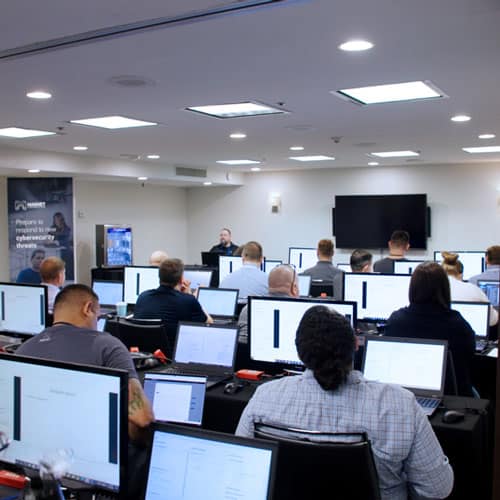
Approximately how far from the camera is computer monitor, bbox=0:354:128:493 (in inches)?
63.3

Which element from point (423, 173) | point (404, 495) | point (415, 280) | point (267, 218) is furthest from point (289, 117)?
point (267, 218)

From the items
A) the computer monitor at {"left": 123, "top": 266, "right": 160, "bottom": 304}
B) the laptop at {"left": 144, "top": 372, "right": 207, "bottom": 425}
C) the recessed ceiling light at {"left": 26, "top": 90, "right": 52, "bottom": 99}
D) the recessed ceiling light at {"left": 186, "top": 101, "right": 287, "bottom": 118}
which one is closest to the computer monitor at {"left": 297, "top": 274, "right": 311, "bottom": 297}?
the computer monitor at {"left": 123, "top": 266, "right": 160, "bottom": 304}

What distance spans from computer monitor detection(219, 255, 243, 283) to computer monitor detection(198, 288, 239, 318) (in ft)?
7.52

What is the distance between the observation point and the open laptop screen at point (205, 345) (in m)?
3.31

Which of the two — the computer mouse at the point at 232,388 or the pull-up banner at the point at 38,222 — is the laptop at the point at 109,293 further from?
the computer mouse at the point at 232,388

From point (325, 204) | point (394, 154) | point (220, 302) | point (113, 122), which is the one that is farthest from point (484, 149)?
point (113, 122)

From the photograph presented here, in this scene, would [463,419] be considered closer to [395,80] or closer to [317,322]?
[317,322]

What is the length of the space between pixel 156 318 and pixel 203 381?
2.06 meters

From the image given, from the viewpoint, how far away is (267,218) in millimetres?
12359

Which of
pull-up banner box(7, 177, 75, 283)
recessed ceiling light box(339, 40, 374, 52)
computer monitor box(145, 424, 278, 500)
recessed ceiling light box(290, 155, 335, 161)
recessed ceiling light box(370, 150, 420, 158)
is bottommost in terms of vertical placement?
computer monitor box(145, 424, 278, 500)

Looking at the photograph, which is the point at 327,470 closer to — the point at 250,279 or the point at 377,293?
the point at 377,293

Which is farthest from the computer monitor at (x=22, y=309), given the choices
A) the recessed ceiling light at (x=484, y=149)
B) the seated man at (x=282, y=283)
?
the recessed ceiling light at (x=484, y=149)

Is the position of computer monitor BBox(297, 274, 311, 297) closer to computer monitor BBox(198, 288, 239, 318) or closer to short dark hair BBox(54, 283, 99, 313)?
computer monitor BBox(198, 288, 239, 318)

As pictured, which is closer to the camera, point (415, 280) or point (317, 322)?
point (317, 322)
